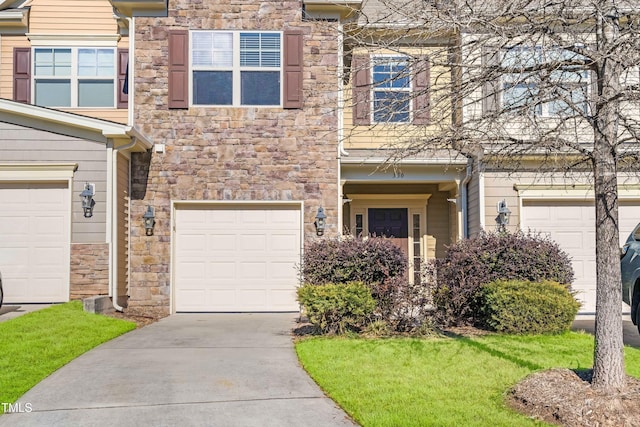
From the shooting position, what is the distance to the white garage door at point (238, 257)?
465 inches

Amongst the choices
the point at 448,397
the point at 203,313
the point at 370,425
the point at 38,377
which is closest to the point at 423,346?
the point at 448,397

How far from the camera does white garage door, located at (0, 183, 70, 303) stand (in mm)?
10750

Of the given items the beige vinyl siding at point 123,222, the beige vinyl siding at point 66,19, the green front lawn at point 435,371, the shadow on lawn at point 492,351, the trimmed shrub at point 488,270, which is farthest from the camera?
the beige vinyl siding at point 66,19

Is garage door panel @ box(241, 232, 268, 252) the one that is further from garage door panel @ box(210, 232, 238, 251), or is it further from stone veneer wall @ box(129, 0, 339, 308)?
stone veneer wall @ box(129, 0, 339, 308)

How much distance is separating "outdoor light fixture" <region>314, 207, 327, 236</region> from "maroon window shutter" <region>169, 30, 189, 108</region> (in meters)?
3.40

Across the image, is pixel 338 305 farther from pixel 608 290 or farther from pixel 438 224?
pixel 438 224

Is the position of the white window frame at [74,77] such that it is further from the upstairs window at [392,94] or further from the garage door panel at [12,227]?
the upstairs window at [392,94]

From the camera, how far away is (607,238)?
5.22m

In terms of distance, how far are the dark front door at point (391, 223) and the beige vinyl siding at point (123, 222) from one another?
5.74 meters

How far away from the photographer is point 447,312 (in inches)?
367

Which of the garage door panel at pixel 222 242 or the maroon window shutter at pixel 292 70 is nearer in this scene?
the maroon window shutter at pixel 292 70

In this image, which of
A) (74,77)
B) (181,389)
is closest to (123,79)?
(74,77)

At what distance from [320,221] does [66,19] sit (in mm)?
8071

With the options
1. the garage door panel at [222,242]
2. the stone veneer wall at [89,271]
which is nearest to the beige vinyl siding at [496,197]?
the garage door panel at [222,242]
